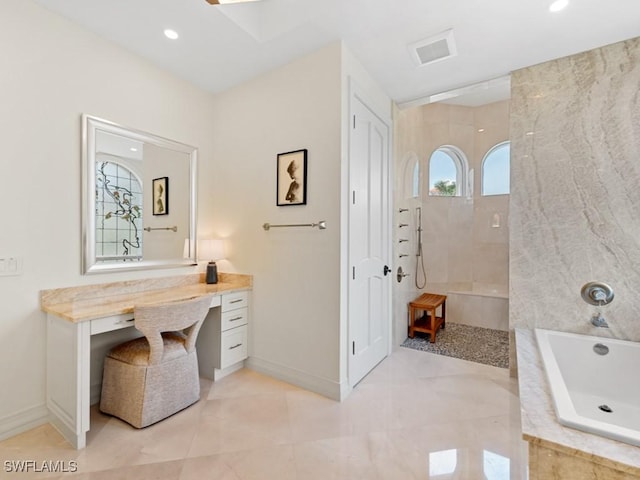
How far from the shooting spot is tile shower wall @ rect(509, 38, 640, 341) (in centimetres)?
204

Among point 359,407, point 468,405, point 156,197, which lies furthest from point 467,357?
point 156,197

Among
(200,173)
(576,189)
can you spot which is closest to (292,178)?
(200,173)

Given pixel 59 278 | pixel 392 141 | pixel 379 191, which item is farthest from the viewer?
pixel 392 141

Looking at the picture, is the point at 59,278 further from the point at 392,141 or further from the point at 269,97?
the point at 392,141

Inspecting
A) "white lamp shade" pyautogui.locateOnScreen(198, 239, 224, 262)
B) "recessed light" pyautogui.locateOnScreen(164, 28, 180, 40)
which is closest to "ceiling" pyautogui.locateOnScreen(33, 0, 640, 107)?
"recessed light" pyautogui.locateOnScreen(164, 28, 180, 40)

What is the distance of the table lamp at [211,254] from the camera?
8.88ft

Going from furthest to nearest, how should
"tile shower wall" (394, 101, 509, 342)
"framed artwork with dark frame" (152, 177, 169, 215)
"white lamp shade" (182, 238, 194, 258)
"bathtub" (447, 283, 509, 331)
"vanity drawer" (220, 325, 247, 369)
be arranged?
1. "tile shower wall" (394, 101, 509, 342)
2. "bathtub" (447, 283, 509, 331)
3. "white lamp shade" (182, 238, 194, 258)
4. "framed artwork with dark frame" (152, 177, 169, 215)
5. "vanity drawer" (220, 325, 247, 369)

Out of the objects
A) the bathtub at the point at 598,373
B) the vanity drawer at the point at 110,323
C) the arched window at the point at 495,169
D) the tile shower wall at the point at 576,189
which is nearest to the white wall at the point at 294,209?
the vanity drawer at the point at 110,323

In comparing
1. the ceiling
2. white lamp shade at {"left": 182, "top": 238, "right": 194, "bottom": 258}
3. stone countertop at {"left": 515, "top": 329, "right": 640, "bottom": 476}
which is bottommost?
stone countertop at {"left": 515, "top": 329, "right": 640, "bottom": 476}

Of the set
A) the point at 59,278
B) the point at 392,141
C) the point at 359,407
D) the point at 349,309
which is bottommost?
the point at 359,407

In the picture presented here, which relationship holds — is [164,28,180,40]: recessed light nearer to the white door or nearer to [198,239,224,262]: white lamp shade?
the white door

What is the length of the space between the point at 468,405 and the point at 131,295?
8.71 feet

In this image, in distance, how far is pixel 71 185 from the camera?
1997 mm

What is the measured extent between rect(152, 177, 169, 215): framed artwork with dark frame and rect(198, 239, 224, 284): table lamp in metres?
0.44
